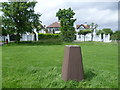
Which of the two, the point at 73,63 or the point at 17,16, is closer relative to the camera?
the point at 73,63

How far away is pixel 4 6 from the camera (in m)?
20.7

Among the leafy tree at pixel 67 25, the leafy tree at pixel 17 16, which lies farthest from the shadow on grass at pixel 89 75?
the leafy tree at pixel 67 25

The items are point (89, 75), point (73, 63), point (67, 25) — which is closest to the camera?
point (73, 63)

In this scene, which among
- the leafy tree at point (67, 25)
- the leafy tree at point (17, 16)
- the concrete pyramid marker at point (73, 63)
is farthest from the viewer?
the leafy tree at point (67, 25)

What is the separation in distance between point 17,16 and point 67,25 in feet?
33.9

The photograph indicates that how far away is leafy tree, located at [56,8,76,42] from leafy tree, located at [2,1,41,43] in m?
7.03

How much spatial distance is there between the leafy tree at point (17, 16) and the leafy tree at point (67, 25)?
277 inches

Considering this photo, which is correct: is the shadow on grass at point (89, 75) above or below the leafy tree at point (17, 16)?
below

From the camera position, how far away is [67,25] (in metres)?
27.3

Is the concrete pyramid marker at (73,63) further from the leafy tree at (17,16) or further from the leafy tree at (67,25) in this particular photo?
Answer: the leafy tree at (67,25)

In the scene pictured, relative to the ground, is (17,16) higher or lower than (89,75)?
higher

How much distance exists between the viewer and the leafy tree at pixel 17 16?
19.8m

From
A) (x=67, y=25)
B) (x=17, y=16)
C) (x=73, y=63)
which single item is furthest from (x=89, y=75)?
(x=67, y=25)

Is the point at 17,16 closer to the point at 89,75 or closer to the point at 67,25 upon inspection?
the point at 67,25
